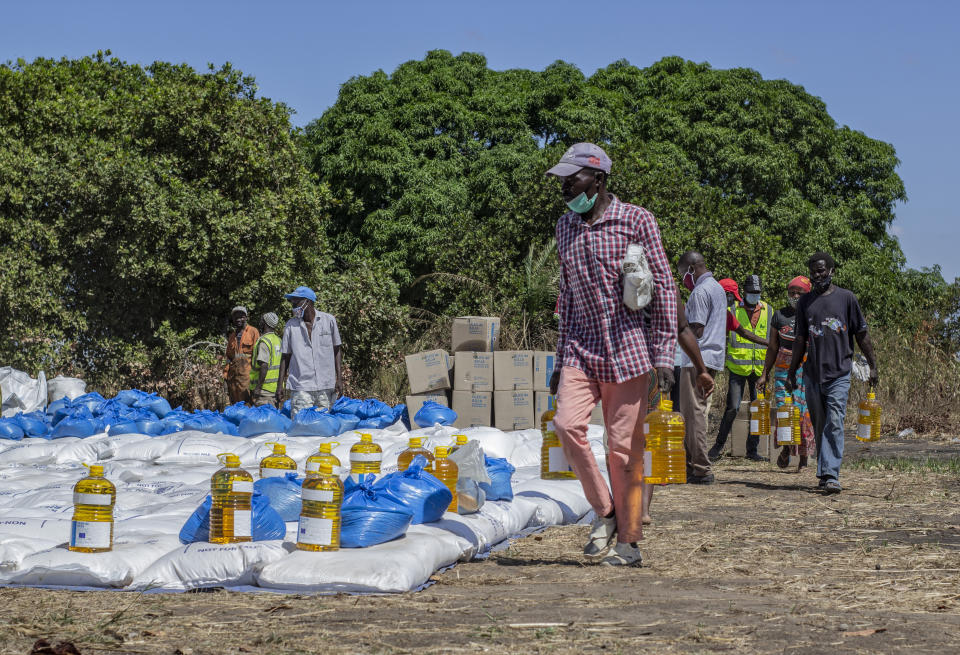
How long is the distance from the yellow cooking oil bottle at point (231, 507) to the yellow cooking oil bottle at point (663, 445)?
6.47 ft

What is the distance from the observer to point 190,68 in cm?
2025

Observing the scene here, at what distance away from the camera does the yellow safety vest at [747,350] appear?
10898mm

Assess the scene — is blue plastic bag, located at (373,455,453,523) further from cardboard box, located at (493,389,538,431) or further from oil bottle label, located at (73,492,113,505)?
cardboard box, located at (493,389,538,431)

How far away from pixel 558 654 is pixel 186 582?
1.97 m

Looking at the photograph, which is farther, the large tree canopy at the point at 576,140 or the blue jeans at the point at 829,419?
the large tree canopy at the point at 576,140

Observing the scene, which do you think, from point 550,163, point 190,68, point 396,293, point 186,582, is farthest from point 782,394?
point 190,68

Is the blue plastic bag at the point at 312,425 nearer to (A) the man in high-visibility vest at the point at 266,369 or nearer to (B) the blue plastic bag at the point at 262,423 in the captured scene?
(B) the blue plastic bag at the point at 262,423

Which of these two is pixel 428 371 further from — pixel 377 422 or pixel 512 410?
pixel 512 410

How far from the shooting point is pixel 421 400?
11398 mm

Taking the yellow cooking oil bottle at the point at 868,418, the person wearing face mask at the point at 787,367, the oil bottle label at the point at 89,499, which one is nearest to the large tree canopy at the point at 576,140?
the person wearing face mask at the point at 787,367

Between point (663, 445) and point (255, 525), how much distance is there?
251 centimetres

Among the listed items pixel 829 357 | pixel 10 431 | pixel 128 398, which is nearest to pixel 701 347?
pixel 829 357

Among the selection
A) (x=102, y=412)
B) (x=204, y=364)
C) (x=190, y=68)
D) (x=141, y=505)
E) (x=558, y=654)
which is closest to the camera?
(x=558, y=654)

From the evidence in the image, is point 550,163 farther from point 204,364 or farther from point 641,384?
point 641,384
